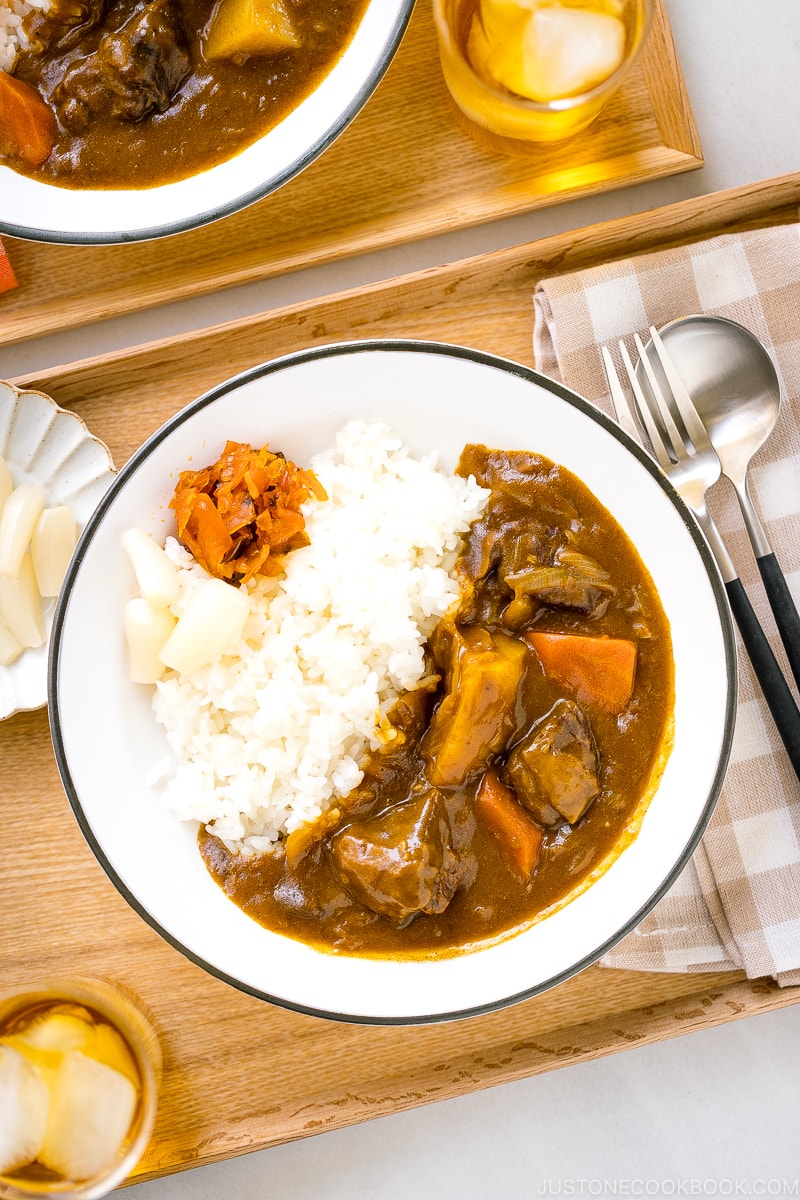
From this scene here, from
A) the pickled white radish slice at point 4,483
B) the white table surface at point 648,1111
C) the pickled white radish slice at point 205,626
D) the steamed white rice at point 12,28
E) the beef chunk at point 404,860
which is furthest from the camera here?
the white table surface at point 648,1111

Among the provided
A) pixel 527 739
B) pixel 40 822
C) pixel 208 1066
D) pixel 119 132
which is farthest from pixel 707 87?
pixel 208 1066

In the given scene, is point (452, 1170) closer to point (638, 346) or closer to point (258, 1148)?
point (258, 1148)

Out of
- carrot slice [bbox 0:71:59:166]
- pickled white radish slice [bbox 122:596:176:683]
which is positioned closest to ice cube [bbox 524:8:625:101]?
carrot slice [bbox 0:71:59:166]

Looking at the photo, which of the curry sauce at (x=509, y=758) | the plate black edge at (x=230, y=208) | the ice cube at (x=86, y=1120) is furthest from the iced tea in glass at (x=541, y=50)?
the ice cube at (x=86, y=1120)

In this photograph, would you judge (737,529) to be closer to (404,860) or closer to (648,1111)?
(404,860)

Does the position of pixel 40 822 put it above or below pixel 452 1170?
above

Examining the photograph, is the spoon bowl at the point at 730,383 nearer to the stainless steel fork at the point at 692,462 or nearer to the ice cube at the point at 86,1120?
the stainless steel fork at the point at 692,462

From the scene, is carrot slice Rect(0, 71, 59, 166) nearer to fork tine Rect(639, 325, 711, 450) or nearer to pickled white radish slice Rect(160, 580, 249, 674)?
pickled white radish slice Rect(160, 580, 249, 674)
